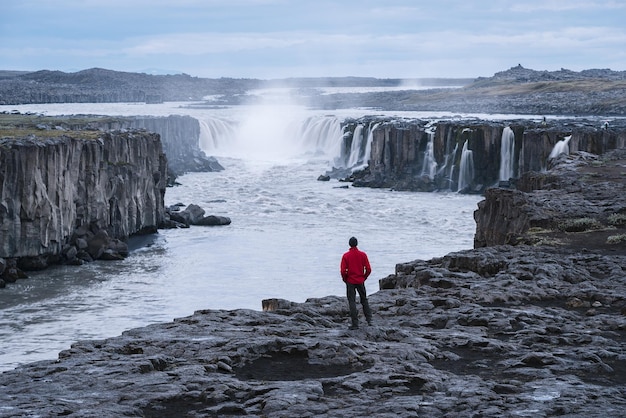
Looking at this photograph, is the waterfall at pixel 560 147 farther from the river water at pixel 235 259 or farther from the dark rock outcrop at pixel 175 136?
the dark rock outcrop at pixel 175 136

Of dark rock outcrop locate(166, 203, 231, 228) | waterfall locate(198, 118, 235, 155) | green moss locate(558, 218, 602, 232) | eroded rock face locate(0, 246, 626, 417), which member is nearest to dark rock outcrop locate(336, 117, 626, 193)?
dark rock outcrop locate(166, 203, 231, 228)

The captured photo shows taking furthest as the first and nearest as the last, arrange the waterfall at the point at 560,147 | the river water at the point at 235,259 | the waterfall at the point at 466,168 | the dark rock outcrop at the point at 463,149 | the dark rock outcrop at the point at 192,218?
1. the waterfall at the point at 466,168
2. the dark rock outcrop at the point at 463,149
3. the waterfall at the point at 560,147
4. the dark rock outcrop at the point at 192,218
5. the river water at the point at 235,259

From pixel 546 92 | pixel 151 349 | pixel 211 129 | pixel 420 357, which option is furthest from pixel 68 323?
pixel 546 92

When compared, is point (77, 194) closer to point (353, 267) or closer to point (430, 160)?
point (353, 267)

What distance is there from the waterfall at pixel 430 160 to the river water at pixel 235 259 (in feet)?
15.9

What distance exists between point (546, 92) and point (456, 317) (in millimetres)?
128851

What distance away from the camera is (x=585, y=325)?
2080cm

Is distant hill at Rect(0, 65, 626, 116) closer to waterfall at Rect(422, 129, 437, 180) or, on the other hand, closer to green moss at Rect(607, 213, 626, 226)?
waterfall at Rect(422, 129, 437, 180)

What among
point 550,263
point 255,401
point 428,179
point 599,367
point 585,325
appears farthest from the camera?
point 428,179

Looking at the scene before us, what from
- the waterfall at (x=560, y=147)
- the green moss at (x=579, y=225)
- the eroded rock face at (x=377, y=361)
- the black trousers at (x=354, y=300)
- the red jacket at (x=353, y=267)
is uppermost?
the waterfall at (x=560, y=147)

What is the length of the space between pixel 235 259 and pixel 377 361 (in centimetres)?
3164

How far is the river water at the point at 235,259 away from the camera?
120ft

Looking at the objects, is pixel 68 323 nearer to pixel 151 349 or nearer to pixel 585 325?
pixel 151 349

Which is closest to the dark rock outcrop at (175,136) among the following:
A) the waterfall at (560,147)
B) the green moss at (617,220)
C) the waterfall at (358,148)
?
the waterfall at (358,148)
